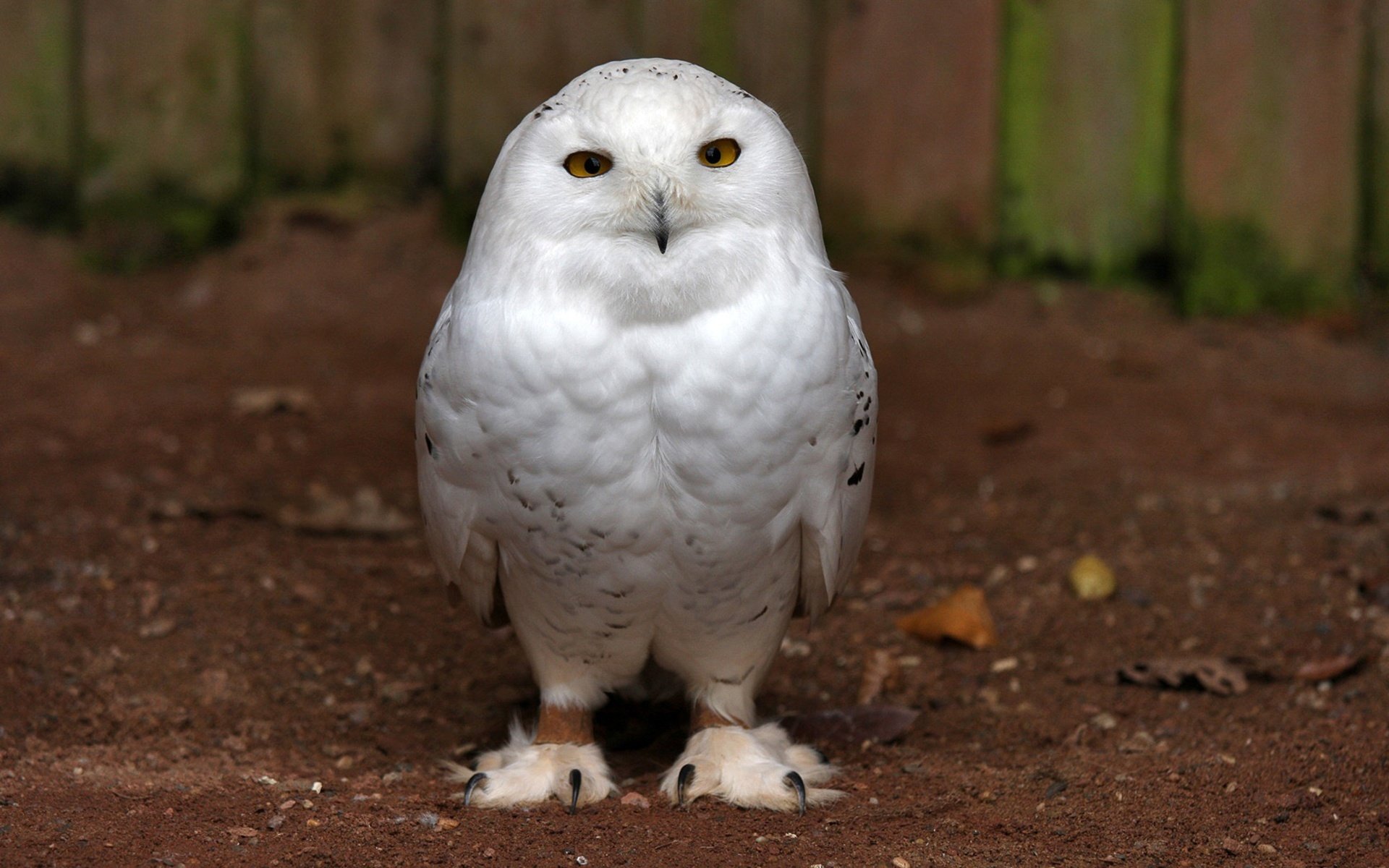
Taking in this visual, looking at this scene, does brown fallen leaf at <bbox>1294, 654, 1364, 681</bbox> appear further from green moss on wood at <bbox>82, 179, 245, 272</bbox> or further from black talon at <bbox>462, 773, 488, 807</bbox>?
green moss on wood at <bbox>82, 179, 245, 272</bbox>

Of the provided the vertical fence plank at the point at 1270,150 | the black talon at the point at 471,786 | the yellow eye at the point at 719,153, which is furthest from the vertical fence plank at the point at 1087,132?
the black talon at the point at 471,786

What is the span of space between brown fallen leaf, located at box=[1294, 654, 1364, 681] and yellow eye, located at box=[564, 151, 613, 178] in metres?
2.04

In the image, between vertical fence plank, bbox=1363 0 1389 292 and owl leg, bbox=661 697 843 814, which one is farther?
vertical fence plank, bbox=1363 0 1389 292

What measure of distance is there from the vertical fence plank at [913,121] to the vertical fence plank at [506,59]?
824 mm

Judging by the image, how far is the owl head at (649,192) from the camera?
252cm

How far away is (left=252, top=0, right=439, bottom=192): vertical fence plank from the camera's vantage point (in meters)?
5.45

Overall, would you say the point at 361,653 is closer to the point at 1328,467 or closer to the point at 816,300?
the point at 816,300

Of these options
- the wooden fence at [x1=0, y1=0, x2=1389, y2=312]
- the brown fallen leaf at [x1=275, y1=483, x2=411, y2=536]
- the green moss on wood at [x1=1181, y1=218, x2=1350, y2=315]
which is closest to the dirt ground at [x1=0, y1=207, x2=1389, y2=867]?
the brown fallen leaf at [x1=275, y1=483, x2=411, y2=536]

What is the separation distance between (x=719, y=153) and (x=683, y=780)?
1201 millimetres

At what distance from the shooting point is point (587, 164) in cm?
257

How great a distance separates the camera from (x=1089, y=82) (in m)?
5.31

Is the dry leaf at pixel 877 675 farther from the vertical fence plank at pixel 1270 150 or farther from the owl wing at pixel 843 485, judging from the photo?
the vertical fence plank at pixel 1270 150

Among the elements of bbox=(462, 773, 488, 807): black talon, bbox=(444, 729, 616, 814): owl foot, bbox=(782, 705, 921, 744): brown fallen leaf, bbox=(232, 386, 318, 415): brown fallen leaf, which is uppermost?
bbox=(232, 386, 318, 415): brown fallen leaf

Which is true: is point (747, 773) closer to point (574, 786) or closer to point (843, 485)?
point (574, 786)
